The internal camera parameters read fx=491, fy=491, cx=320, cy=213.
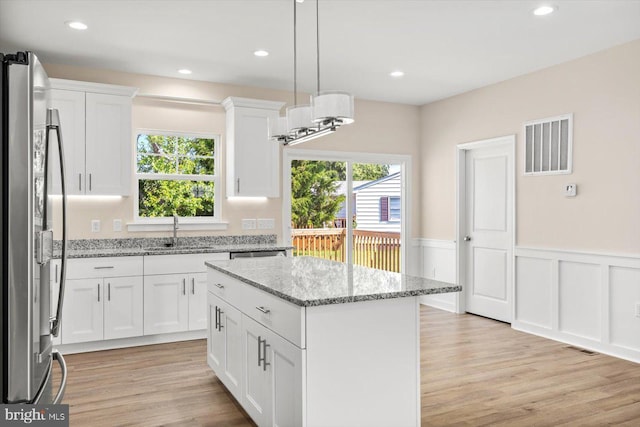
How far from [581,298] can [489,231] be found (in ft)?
4.49

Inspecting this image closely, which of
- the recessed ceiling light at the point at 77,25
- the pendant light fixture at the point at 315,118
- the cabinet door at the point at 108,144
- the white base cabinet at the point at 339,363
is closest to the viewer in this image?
the white base cabinet at the point at 339,363

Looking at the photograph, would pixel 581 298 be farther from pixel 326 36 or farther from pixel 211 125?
pixel 211 125

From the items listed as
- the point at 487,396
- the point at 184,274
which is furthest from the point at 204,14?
the point at 487,396

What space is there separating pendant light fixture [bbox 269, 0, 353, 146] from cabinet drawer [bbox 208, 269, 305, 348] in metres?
0.98

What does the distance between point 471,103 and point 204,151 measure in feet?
10.3

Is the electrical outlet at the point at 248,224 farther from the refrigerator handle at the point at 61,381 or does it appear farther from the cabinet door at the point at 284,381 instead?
the refrigerator handle at the point at 61,381

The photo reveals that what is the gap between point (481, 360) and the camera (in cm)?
408

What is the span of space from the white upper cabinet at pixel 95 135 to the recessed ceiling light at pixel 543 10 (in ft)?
11.7

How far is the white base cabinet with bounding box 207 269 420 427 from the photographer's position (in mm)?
2158

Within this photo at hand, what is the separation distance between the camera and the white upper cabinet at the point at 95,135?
4.49 m

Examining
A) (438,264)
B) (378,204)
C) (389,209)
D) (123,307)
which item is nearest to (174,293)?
(123,307)

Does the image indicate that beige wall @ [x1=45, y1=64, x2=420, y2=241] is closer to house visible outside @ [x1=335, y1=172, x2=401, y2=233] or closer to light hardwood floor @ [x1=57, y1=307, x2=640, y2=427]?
house visible outside @ [x1=335, y1=172, x2=401, y2=233]

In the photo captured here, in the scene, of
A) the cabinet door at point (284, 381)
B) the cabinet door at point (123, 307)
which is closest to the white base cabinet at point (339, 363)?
the cabinet door at point (284, 381)

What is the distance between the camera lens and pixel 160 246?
16.6ft
